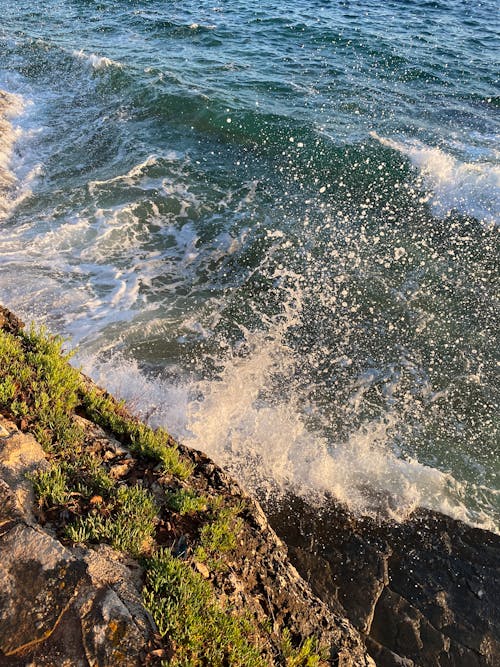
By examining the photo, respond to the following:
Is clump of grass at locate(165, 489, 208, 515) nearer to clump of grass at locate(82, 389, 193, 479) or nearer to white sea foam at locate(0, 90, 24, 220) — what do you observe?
clump of grass at locate(82, 389, 193, 479)

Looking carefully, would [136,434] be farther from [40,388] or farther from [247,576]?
[247,576]

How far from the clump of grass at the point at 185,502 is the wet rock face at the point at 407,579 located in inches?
79.8

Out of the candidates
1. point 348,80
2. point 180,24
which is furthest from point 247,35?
point 348,80

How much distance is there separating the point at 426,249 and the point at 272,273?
423cm

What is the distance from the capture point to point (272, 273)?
10.8 metres

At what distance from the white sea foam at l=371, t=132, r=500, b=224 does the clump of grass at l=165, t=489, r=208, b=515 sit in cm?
1138

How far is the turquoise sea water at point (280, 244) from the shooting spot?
752 centimetres

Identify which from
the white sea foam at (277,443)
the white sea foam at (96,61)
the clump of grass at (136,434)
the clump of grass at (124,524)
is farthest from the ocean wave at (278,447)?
the white sea foam at (96,61)

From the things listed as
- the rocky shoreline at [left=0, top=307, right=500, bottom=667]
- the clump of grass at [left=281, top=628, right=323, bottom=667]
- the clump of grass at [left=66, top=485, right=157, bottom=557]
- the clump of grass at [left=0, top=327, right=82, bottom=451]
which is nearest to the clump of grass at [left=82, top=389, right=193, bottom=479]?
the rocky shoreline at [left=0, top=307, right=500, bottom=667]

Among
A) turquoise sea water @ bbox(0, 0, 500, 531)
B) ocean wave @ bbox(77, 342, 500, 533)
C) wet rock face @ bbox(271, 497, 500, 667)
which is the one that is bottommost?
wet rock face @ bbox(271, 497, 500, 667)

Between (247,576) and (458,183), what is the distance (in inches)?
519

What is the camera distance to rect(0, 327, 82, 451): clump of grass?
192 inches

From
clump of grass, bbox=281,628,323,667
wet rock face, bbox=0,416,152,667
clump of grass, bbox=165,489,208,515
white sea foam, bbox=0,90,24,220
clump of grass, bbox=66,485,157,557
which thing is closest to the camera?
wet rock face, bbox=0,416,152,667

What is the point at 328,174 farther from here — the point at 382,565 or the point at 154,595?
the point at 154,595
